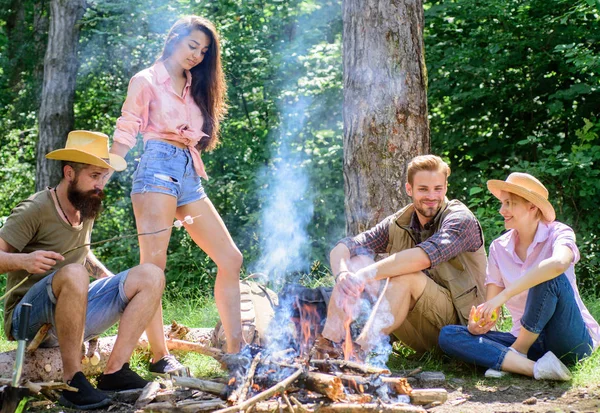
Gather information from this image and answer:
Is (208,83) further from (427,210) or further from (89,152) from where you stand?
(427,210)

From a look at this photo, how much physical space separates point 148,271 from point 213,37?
1.54 metres

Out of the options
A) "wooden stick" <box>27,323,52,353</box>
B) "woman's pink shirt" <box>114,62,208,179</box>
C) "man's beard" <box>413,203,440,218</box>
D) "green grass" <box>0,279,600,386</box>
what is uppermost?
"woman's pink shirt" <box>114,62,208,179</box>

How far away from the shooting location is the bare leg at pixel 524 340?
406 centimetres

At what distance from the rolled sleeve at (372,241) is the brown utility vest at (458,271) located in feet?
0.53

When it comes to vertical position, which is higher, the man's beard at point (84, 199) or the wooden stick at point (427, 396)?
the man's beard at point (84, 199)

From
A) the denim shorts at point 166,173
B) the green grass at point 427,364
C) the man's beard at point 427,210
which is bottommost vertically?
the green grass at point 427,364

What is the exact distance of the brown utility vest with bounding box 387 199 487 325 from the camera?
4453 mm

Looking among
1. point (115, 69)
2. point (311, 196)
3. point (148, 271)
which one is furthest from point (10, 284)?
point (115, 69)

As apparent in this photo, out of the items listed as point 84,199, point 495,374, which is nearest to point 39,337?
point 84,199

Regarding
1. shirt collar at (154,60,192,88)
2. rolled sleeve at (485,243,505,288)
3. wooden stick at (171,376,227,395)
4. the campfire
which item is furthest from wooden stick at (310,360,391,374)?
shirt collar at (154,60,192,88)

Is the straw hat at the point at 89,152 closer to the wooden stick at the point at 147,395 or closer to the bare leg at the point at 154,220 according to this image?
the bare leg at the point at 154,220

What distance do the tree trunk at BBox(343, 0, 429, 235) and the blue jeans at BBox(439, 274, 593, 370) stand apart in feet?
4.55

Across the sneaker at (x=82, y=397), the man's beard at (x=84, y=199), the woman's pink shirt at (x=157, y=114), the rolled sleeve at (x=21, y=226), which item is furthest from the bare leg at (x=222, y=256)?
the sneaker at (x=82, y=397)

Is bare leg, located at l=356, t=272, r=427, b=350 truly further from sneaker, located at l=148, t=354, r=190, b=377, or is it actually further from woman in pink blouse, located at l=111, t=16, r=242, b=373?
sneaker, located at l=148, t=354, r=190, b=377
